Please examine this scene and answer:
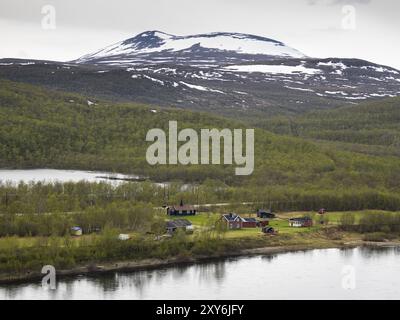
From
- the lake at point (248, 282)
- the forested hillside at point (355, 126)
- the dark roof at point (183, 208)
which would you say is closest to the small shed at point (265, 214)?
the dark roof at point (183, 208)

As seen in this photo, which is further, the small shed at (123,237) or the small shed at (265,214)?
the small shed at (265,214)

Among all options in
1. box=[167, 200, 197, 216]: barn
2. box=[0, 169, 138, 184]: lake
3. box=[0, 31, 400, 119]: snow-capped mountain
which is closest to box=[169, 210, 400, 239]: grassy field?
box=[167, 200, 197, 216]: barn

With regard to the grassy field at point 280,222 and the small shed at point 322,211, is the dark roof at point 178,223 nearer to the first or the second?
the grassy field at point 280,222

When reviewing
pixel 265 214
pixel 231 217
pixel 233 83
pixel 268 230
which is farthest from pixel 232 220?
pixel 233 83

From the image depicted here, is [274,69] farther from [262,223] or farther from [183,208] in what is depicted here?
[262,223]
